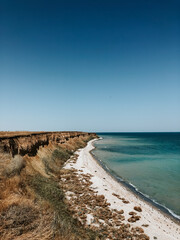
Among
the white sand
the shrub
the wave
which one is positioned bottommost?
the wave

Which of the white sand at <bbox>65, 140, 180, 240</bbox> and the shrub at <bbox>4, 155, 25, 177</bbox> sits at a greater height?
the shrub at <bbox>4, 155, 25, 177</bbox>

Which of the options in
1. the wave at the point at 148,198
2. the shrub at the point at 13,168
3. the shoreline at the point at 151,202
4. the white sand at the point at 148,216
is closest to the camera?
the white sand at the point at 148,216

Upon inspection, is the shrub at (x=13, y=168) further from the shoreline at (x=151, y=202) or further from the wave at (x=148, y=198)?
the wave at (x=148, y=198)

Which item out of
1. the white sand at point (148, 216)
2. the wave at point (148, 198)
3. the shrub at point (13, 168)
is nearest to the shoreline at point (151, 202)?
the wave at point (148, 198)

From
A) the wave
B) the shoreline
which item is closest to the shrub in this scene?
the shoreline

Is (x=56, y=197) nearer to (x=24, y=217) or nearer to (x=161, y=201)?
(x=24, y=217)

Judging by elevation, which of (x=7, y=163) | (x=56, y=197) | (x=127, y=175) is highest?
(x=7, y=163)

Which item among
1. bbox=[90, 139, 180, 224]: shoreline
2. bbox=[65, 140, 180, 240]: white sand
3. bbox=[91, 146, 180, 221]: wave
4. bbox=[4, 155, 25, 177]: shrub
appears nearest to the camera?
bbox=[65, 140, 180, 240]: white sand

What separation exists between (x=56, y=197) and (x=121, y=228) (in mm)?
4418

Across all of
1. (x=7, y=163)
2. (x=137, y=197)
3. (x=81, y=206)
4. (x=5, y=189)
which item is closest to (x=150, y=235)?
(x=81, y=206)

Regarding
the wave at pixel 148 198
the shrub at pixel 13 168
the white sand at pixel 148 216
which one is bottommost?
the wave at pixel 148 198

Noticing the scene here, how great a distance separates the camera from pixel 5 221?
5039mm

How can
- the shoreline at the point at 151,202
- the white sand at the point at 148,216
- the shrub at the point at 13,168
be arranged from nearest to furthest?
the white sand at the point at 148,216, the shrub at the point at 13,168, the shoreline at the point at 151,202

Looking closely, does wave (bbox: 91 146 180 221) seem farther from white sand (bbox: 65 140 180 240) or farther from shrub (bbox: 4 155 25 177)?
shrub (bbox: 4 155 25 177)
